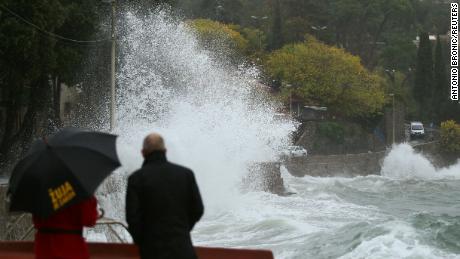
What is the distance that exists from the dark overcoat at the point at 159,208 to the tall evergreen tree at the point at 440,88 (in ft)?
256

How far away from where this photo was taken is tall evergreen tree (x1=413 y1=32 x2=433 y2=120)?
8119 cm

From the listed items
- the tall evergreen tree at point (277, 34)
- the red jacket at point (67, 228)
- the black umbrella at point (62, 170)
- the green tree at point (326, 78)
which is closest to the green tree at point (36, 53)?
the black umbrella at point (62, 170)

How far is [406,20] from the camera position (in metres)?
95.3

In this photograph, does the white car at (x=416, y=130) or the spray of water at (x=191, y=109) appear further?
the white car at (x=416, y=130)

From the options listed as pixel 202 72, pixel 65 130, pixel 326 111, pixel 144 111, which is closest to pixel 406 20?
pixel 326 111

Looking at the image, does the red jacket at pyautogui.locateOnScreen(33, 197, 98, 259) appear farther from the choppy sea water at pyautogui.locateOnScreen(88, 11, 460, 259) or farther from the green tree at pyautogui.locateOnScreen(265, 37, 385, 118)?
the green tree at pyautogui.locateOnScreen(265, 37, 385, 118)

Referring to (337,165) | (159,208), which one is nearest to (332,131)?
(337,165)

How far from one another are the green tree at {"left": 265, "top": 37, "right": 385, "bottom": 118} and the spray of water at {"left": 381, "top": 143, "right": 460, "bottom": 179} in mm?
3769

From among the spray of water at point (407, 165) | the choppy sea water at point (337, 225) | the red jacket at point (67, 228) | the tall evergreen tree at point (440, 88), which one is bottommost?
the spray of water at point (407, 165)

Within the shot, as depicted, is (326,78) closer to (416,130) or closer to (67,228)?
(416,130)

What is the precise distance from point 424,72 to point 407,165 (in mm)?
18000

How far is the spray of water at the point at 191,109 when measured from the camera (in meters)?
31.2

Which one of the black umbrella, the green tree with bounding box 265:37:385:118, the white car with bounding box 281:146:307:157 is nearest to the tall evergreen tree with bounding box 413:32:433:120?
the green tree with bounding box 265:37:385:118

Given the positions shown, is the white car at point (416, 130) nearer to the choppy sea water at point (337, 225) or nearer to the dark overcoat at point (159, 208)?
the choppy sea water at point (337, 225)
